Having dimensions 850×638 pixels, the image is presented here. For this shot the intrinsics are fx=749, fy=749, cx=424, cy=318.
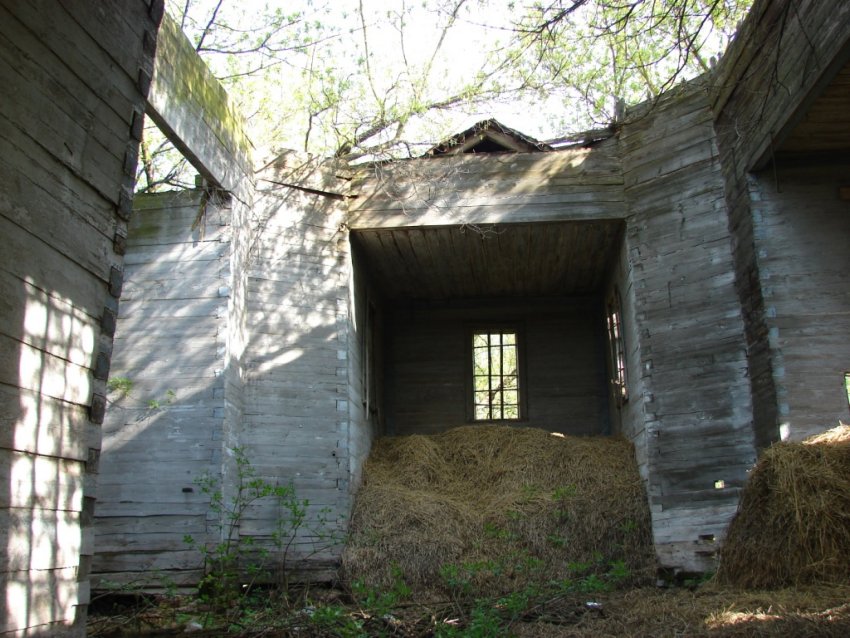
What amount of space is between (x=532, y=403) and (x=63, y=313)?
885 cm

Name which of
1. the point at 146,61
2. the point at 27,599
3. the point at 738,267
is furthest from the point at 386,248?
the point at 27,599

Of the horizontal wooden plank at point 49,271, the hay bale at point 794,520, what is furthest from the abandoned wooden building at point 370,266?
the hay bale at point 794,520

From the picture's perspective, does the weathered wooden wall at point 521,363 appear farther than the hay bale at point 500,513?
Yes

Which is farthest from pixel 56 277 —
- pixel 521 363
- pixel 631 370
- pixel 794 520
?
pixel 521 363

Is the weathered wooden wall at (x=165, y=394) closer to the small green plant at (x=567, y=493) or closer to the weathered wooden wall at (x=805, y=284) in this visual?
the small green plant at (x=567, y=493)

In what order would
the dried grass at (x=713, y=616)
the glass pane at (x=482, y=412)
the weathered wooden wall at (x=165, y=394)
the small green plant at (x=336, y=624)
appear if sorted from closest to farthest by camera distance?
1. the dried grass at (x=713, y=616)
2. the small green plant at (x=336, y=624)
3. the weathered wooden wall at (x=165, y=394)
4. the glass pane at (x=482, y=412)

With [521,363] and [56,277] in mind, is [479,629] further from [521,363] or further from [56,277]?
[521,363]

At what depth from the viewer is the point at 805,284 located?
295 inches

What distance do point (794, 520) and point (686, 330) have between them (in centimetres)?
299

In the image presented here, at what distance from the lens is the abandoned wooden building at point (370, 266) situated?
4676 mm

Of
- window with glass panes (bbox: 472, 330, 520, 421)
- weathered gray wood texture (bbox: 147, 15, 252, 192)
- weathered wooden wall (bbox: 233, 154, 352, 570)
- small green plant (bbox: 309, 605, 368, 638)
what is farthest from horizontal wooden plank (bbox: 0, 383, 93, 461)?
window with glass panes (bbox: 472, 330, 520, 421)

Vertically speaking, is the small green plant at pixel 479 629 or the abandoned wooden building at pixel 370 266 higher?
the abandoned wooden building at pixel 370 266

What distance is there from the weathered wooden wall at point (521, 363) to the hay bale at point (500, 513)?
1.64 m

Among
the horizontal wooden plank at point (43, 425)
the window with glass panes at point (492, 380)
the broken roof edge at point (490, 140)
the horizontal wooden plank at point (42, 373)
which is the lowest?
the horizontal wooden plank at point (43, 425)
